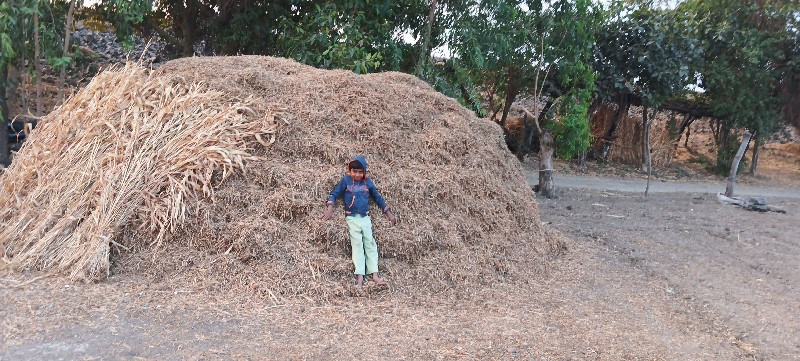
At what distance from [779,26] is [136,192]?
1334 centimetres

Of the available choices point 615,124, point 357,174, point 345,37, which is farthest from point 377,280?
point 615,124

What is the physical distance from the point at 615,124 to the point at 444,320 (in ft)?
38.9

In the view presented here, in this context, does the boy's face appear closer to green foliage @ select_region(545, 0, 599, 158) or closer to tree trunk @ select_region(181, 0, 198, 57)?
green foliage @ select_region(545, 0, 599, 158)

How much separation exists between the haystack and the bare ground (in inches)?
9.0

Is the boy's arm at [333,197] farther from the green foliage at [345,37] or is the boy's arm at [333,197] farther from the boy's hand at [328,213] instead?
the green foliage at [345,37]

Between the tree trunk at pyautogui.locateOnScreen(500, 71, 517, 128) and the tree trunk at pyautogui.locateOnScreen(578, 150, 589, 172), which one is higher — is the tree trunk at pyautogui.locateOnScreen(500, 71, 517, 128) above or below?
above

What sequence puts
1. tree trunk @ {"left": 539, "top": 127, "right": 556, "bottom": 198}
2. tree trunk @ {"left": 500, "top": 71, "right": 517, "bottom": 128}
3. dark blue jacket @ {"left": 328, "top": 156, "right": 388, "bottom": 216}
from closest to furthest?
dark blue jacket @ {"left": 328, "top": 156, "right": 388, "bottom": 216} → tree trunk @ {"left": 539, "top": 127, "right": 556, "bottom": 198} → tree trunk @ {"left": 500, "top": 71, "right": 517, "bottom": 128}

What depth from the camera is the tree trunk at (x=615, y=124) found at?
14016 millimetres

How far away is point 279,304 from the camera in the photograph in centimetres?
399

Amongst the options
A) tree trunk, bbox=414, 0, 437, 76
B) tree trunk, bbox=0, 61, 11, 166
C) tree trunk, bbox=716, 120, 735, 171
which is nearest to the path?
tree trunk, bbox=716, 120, 735, 171

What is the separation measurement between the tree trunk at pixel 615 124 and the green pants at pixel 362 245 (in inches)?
432

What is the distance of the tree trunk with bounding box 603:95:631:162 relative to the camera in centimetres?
1402

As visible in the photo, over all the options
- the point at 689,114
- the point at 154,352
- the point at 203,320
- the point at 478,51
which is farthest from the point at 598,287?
the point at 689,114

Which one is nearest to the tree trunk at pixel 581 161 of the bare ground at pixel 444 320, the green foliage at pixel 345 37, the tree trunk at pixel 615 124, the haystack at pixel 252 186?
the tree trunk at pixel 615 124
